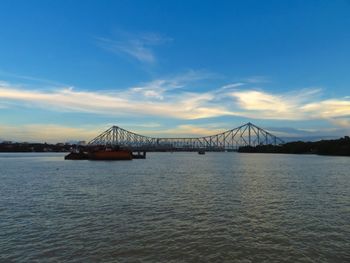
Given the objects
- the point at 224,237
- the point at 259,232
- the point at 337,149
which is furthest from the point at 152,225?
the point at 337,149

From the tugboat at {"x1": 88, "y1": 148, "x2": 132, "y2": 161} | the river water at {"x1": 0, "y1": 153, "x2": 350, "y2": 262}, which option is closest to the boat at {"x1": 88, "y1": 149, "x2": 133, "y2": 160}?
the tugboat at {"x1": 88, "y1": 148, "x2": 132, "y2": 161}

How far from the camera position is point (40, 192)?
32719 mm

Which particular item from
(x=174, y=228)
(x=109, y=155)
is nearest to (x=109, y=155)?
(x=109, y=155)

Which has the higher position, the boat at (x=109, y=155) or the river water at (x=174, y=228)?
the boat at (x=109, y=155)

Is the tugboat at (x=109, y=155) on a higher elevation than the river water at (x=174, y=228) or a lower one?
higher

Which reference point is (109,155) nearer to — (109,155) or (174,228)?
(109,155)

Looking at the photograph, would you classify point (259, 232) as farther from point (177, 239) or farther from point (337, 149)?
point (337, 149)

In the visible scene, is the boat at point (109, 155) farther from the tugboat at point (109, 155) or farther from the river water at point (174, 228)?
the river water at point (174, 228)

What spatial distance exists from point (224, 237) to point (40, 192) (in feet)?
70.6

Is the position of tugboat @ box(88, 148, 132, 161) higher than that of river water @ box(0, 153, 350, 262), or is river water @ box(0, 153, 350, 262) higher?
tugboat @ box(88, 148, 132, 161)

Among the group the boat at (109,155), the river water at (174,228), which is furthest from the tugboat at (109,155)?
the river water at (174,228)

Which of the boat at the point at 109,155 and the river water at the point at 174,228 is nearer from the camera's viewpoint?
the river water at the point at 174,228

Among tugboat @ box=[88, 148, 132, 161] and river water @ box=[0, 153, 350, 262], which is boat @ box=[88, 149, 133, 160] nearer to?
tugboat @ box=[88, 148, 132, 161]

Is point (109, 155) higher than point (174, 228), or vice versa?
point (109, 155)
